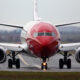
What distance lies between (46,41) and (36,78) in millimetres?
12417

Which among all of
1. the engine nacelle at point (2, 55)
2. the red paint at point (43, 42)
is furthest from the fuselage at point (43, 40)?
the engine nacelle at point (2, 55)

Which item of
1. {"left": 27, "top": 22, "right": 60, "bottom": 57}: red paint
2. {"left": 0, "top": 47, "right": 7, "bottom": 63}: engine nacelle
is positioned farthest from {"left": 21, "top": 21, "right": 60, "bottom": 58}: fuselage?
{"left": 0, "top": 47, "right": 7, "bottom": 63}: engine nacelle

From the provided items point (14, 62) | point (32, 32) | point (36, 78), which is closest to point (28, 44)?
point (32, 32)

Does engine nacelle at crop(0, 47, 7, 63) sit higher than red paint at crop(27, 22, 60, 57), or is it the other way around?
red paint at crop(27, 22, 60, 57)

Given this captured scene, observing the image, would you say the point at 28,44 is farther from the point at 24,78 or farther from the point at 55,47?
the point at 24,78

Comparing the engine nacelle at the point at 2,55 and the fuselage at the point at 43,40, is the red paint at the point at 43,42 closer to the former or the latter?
the fuselage at the point at 43,40

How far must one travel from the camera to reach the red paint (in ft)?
115

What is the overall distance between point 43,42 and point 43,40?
0.24m

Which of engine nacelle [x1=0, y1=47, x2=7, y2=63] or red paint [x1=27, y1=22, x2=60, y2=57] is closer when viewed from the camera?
red paint [x1=27, y1=22, x2=60, y2=57]

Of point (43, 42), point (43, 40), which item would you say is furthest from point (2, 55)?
point (43, 42)

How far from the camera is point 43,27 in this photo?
120ft

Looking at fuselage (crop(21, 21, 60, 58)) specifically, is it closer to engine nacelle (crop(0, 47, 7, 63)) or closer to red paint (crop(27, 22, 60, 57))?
red paint (crop(27, 22, 60, 57))

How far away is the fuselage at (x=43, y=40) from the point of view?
3528 centimetres

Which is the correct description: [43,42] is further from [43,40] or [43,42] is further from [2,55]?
[2,55]
